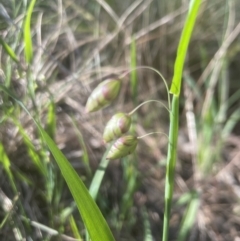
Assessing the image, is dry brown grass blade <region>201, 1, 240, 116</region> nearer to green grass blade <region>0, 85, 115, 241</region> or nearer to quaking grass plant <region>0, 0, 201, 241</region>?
quaking grass plant <region>0, 0, 201, 241</region>

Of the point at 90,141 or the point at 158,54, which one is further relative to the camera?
the point at 158,54

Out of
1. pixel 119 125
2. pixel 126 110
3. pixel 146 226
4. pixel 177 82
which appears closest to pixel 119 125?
pixel 119 125

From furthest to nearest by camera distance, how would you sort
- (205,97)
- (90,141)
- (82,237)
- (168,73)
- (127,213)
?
(168,73) → (205,97) → (90,141) → (127,213) → (82,237)

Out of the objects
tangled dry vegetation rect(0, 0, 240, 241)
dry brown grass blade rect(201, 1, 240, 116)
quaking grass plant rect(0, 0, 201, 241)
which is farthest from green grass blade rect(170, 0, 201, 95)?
dry brown grass blade rect(201, 1, 240, 116)

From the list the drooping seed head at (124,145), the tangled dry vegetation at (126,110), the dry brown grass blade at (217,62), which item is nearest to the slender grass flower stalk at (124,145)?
the drooping seed head at (124,145)

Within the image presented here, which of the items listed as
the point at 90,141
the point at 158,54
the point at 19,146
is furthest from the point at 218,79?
the point at 19,146

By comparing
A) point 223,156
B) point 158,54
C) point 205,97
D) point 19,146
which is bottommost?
point 223,156

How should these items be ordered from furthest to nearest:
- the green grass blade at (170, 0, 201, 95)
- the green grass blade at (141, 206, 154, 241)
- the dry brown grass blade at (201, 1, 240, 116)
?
the dry brown grass blade at (201, 1, 240, 116)
the green grass blade at (141, 206, 154, 241)
the green grass blade at (170, 0, 201, 95)

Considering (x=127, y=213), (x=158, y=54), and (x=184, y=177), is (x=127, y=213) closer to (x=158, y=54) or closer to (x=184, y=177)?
(x=184, y=177)

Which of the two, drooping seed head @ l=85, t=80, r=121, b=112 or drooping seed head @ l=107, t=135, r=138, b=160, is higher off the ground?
drooping seed head @ l=85, t=80, r=121, b=112
